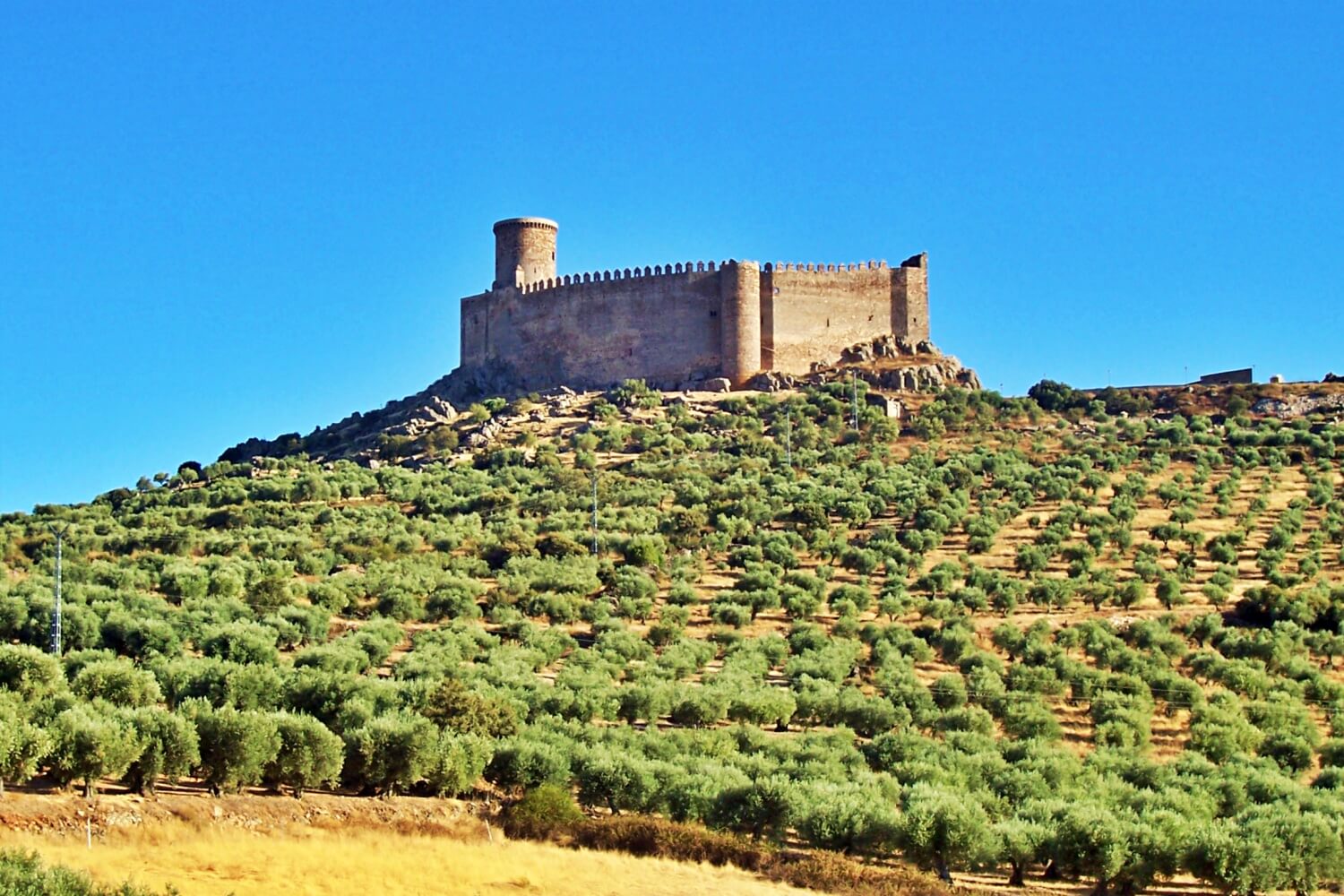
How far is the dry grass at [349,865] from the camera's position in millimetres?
15688

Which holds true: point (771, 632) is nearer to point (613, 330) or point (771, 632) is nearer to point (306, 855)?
point (306, 855)

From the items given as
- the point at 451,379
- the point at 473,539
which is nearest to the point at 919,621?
the point at 473,539

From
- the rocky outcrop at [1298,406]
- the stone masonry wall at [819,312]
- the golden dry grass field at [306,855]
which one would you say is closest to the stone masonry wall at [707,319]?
the stone masonry wall at [819,312]

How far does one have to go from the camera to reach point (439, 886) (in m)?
16.3

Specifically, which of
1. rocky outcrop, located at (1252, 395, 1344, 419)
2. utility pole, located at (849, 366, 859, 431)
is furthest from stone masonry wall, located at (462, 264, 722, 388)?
rocky outcrop, located at (1252, 395, 1344, 419)

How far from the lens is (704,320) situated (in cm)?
5534

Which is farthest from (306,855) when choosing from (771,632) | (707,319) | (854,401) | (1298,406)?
(1298,406)

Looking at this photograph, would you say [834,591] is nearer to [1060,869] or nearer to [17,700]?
[1060,869]

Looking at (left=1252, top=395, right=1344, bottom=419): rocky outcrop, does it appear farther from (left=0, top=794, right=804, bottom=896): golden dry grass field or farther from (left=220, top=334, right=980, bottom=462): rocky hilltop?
(left=0, top=794, right=804, bottom=896): golden dry grass field

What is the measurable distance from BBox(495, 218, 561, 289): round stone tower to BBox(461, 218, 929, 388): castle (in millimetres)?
1341

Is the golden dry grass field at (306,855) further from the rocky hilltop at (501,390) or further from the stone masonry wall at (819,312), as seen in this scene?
the stone masonry wall at (819,312)

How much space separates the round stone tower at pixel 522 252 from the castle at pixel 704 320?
4.40 feet

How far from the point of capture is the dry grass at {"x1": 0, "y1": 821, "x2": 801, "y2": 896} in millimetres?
15688

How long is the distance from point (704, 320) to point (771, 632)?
80.7 ft
